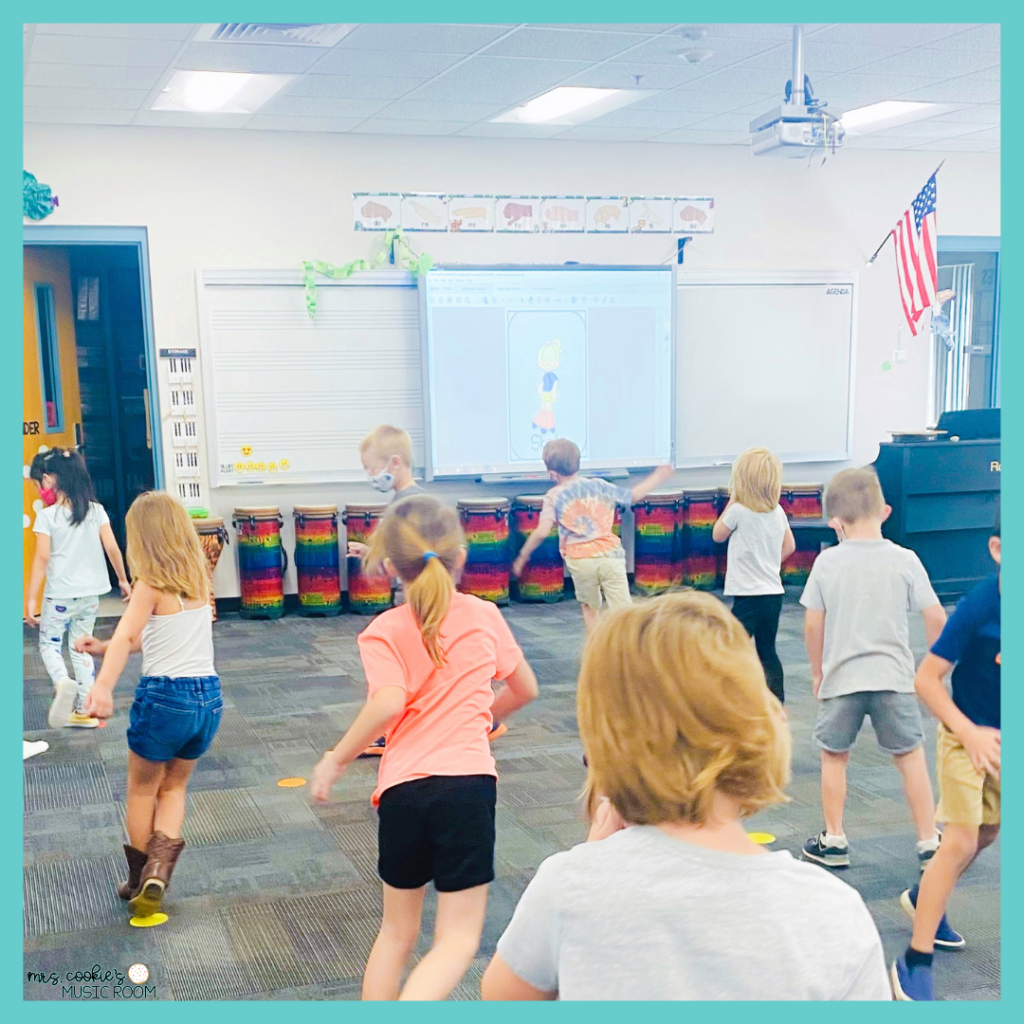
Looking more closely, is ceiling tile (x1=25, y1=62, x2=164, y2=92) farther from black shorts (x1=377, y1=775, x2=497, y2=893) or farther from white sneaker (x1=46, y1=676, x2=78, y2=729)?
black shorts (x1=377, y1=775, x2=497, y2=893)

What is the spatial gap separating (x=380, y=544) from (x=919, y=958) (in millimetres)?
1315

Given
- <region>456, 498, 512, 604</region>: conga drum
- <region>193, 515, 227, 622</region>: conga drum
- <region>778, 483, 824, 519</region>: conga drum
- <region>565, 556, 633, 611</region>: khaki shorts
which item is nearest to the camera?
<region>565, 556, 633, 611</region>: khaki shorts

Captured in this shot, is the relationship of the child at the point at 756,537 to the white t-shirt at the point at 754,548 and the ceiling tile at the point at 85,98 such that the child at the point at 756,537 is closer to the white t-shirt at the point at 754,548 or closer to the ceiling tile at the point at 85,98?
the white t-shirt at the point at 754,548

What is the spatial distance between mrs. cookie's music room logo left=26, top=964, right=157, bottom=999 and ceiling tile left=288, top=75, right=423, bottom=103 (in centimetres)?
374

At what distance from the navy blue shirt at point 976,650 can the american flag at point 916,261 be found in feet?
14.0

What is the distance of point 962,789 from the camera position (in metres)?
2.08

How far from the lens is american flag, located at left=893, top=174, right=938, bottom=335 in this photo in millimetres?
5961

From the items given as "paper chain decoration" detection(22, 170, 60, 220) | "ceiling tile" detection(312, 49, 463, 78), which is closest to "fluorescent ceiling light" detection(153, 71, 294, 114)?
"ceiling tile" detection(312, 49, 463, 78)

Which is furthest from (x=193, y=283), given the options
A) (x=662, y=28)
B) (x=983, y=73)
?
(x=983, y=73)

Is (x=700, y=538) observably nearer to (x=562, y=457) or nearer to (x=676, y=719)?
(x=562, y=457)

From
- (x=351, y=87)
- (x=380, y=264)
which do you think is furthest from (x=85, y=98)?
(x=380, y=264)

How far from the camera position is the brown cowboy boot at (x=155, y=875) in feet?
8.47

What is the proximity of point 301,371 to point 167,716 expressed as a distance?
3758mm

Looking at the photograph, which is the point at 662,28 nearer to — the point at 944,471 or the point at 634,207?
the point at 634,207
